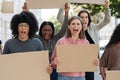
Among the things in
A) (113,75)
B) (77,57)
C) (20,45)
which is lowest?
(113,75)

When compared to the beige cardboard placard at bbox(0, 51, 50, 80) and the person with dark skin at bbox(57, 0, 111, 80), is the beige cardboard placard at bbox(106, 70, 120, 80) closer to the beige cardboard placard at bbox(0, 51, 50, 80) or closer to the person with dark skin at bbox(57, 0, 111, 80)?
the beige cardboard placard at bbox(0, 51, 50, 80)

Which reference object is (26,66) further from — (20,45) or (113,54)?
(113,54)

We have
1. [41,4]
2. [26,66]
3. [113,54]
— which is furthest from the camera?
[41,4]

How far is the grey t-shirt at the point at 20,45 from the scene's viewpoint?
3.66m

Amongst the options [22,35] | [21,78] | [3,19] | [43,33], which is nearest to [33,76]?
[21,78]

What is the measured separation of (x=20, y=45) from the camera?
3.67m

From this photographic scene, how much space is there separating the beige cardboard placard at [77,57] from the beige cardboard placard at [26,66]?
0.16 meters

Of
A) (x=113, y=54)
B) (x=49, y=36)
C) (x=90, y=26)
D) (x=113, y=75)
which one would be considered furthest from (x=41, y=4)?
(x=113, y=75)

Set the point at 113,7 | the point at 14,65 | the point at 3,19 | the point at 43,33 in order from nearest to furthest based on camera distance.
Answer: the point at 14,65 → the point at 43,33 → the point at 3,19 → the point at 113,7

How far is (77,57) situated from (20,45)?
1.90 ft

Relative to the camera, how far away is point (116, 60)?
382 centimetres

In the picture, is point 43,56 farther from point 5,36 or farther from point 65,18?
point 5,36

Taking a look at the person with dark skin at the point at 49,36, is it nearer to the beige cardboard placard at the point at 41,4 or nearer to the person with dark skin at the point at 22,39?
the beige cardboard placard at the point at 41,4

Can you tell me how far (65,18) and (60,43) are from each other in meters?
0.68
